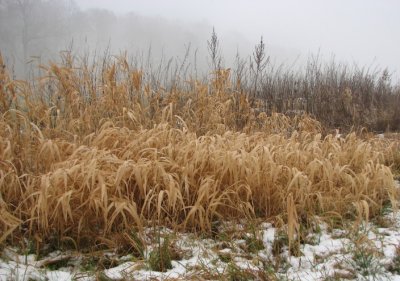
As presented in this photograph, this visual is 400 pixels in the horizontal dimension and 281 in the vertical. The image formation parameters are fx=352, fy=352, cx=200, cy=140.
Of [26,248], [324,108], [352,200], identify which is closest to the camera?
[26,248]

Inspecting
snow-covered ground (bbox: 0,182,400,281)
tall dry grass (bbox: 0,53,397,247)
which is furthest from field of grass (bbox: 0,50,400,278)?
snow-covered ground (bbox: 0,182,400,281)

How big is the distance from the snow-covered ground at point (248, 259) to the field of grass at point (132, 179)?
11 centimetres

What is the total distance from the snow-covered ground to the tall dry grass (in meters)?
0.13

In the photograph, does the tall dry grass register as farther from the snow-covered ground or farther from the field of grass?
the snow-covered ground

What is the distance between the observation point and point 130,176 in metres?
2.36

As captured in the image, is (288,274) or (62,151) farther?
(62,151)

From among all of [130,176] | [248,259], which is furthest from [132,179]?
[248,259]

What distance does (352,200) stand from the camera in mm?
2695

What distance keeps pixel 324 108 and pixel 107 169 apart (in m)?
5.27

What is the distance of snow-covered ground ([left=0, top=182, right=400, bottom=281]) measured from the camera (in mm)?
1865

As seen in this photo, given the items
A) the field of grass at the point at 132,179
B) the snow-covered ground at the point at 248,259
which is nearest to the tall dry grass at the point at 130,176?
the field of grass at the point at 132,179

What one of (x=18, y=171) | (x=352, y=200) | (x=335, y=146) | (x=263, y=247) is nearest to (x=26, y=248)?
(x=18, y=171)

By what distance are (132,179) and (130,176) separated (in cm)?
19

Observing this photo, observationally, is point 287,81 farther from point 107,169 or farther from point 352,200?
point 107,169
